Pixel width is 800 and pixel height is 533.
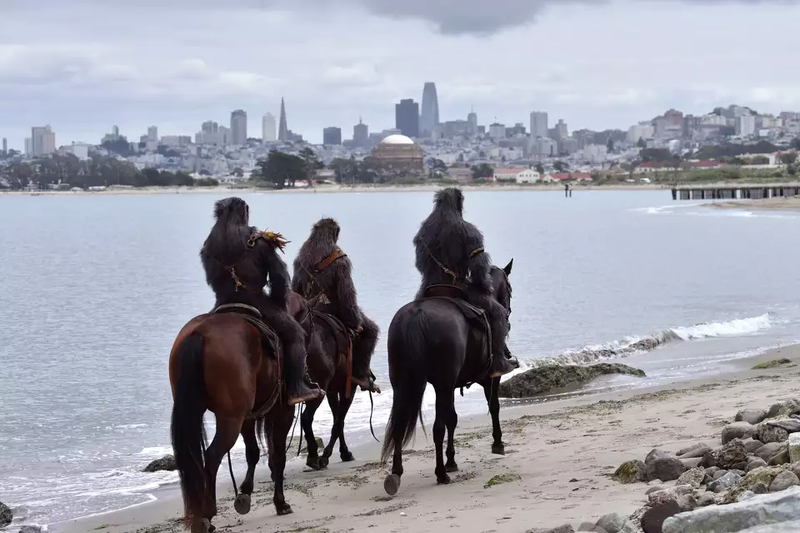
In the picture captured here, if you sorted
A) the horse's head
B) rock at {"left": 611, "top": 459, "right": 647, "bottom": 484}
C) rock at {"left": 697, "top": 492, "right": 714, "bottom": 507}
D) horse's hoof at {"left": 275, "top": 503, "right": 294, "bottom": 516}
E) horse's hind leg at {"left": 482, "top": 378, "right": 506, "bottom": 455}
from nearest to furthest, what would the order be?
rock at {"left": 697, "top": 492, "right": 714, "bottom": 507}
rock at {"left": 611, "top": 459, "right": 647, "bottom": 484}
horse's hoof at {"left": 275, "top": 503, "right": 294, "bottom": 516}
horse's hind leg at {"left": 482, "top": 378, "right": 506, "bottom": 455}
the horse's head

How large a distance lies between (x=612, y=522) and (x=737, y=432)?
114 inches

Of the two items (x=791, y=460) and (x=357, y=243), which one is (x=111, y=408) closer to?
(x=791, y=460)

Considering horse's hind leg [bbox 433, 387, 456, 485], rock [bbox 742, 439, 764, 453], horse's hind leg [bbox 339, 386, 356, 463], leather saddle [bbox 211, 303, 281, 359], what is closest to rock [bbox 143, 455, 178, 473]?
horse's hind leg [bbox 339, 386, 356, 463]

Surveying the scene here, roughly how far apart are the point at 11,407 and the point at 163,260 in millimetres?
43899

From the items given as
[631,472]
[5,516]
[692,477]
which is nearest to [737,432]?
[631,472]

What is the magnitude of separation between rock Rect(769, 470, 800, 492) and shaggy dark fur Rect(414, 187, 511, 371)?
454 cm

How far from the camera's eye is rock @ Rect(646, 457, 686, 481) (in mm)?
8688

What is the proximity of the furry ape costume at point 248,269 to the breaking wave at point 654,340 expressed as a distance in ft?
39.9

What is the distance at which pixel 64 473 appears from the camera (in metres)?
13.3

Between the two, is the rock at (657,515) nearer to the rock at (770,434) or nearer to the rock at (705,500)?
the rock at (705,500)

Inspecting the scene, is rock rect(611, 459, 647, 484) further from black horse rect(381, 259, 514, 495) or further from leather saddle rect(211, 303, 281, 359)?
leather saddle rect(211, 303, 281, 359)

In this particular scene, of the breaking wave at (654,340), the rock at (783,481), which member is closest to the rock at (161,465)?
the rock at (783,481)

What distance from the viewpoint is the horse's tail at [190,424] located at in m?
8.61

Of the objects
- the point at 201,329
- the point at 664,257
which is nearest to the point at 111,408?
the point at 201,329
